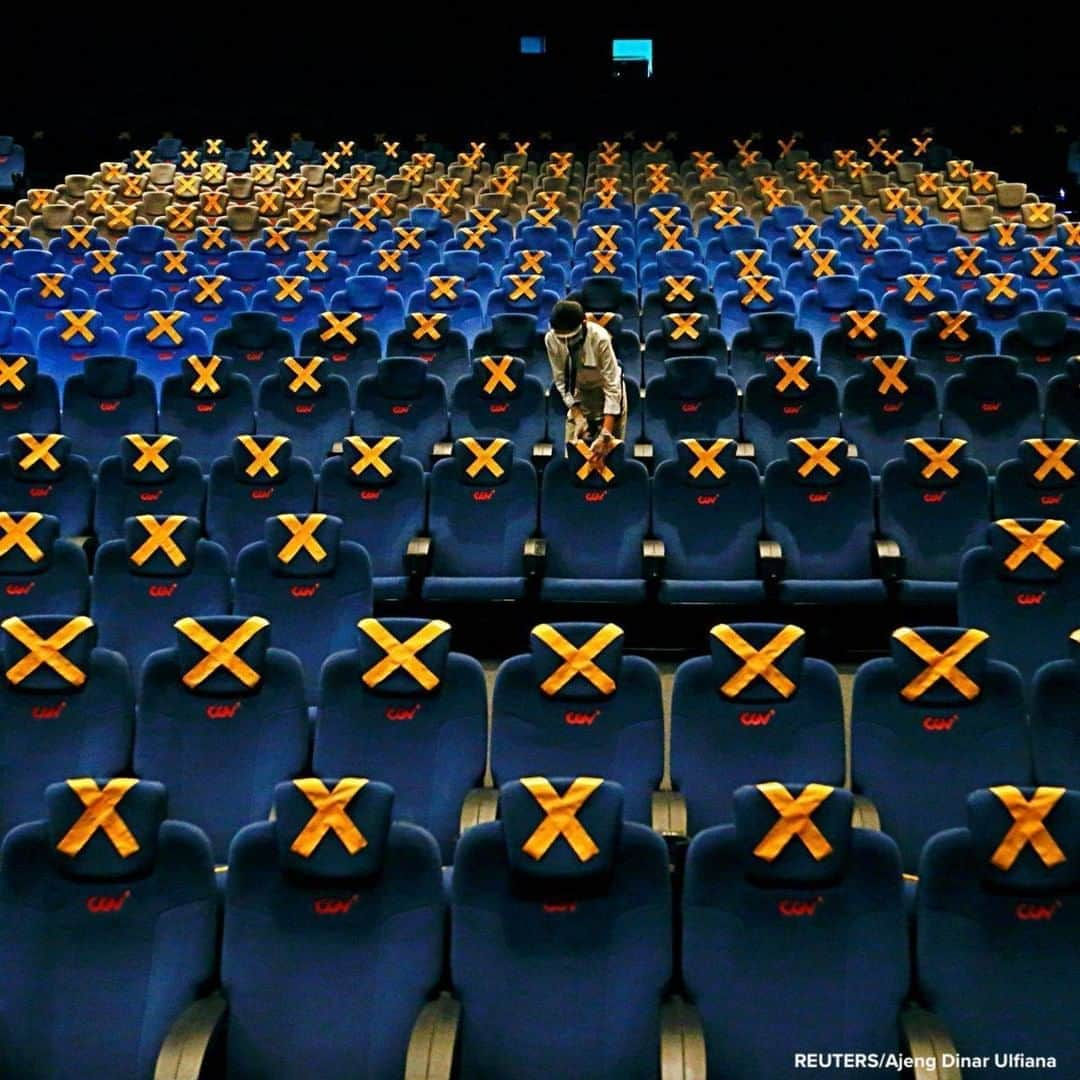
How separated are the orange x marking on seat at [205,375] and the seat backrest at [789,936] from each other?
12.1ft

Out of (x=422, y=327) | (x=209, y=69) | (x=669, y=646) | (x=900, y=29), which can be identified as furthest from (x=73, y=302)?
(x=900, y=29)

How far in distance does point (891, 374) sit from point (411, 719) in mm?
3021

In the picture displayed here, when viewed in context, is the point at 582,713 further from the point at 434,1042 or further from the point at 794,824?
the point at 434,1042

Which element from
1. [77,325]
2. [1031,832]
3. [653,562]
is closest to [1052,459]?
[653,562]

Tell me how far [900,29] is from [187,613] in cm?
1397

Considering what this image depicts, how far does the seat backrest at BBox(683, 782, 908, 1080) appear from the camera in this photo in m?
2.27

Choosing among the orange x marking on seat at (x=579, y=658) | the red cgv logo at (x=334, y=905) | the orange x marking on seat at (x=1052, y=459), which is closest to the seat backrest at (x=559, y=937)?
the red cgv logo at (x=334, y=905)

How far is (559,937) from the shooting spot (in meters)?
2.31

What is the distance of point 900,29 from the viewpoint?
50.1ft

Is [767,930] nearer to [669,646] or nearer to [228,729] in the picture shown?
[228,729]

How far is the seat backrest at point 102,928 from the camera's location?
2.30m

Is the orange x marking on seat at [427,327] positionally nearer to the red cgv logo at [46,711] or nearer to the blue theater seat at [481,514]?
the blue theater seat at [481,514]

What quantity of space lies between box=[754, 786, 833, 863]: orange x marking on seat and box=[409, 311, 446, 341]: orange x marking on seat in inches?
163

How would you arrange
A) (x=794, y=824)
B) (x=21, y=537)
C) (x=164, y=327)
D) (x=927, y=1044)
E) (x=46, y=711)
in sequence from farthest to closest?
(x=164, y=327)
(x=21, y=537)
(x=46, y=711)
(x=794, y=824)
(x=927, y=1044)
